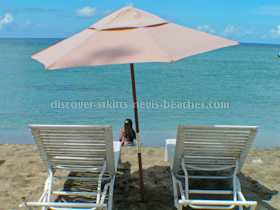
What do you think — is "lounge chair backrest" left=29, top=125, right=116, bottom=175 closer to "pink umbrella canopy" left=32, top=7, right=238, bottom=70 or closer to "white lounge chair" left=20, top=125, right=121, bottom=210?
"white lounge chair" left=20, top=125, right=121, bottom=210

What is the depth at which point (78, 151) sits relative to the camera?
2.95 metres

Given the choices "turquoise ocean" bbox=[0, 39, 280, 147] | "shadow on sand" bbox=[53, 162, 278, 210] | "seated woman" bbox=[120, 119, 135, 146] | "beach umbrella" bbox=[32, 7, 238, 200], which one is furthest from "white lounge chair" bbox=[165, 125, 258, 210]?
"turquoise ocean" bbox=[0, 39, 280, 147]

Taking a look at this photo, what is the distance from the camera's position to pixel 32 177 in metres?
3.67

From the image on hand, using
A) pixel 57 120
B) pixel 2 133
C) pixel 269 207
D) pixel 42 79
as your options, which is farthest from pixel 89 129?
pixel 42 79

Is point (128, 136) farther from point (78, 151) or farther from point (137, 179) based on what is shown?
point (78, 151)

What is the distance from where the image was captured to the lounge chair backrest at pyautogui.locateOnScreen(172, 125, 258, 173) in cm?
275

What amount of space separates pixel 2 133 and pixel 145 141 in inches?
155

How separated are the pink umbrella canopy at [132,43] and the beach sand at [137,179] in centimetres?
181

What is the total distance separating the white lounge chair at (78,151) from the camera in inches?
107

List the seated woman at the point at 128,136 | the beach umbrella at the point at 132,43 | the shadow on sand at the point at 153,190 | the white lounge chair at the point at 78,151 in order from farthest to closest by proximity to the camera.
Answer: the seated woman at the point at 128,136, the shadow on sand at the point at 153,190, the white lounge chair at the point at 78,151, the beach umbrella at the point at 132,43

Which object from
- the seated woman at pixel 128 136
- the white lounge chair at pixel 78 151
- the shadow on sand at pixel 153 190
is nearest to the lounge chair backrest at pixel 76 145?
the white lounge chair at pixel 78 151

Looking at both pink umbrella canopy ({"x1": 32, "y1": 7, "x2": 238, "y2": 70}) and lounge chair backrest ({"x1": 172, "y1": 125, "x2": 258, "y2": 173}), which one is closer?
pink umbrella canopy ({"x1": 32, "y1": 7, "x2": 238, "y2": 70})

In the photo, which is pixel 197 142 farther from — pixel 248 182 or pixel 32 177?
pixel 32 177

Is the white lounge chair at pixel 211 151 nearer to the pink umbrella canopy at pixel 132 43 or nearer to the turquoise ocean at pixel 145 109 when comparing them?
the pink umbrella canopy at pixel 132 43
